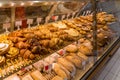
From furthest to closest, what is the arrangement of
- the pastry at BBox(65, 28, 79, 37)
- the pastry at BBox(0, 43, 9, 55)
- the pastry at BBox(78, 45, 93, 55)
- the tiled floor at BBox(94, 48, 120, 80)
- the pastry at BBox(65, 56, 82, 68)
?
the tiled floor at BBox(94, 48, 120, 80), the pastry at BBox(78, 45, 93, 55), the pastry at BBox(65, 28, 79, 37), the pastry at BBox(65, 56, 82, 68), the pastry at BBox(0, 43, 9, 55)

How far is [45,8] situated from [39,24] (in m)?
0.20

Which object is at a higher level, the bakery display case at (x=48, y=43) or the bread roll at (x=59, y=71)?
the bakery display case at (x=48, y=43)

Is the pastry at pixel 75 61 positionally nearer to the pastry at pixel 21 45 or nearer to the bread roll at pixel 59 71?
the bread roll at pixel 59 71

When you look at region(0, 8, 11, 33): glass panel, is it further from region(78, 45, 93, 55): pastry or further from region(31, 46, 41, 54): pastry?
region(78, 45, 93, 55): pastry

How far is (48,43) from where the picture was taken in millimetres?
1702

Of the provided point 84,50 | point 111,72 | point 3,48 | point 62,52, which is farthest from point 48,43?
point 111,72

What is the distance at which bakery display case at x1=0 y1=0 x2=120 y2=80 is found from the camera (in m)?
1.41

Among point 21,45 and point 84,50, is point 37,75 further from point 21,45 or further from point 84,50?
point 84,50

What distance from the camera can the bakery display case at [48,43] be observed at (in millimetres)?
1405

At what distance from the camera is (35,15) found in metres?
1.82

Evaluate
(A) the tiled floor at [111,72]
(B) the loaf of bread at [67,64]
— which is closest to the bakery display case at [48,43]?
(B) the loaf of bread at [67,64]

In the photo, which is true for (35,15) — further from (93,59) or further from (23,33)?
(93,59)

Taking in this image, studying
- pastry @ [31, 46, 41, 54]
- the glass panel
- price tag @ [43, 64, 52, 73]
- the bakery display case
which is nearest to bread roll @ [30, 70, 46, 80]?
the bakery display case

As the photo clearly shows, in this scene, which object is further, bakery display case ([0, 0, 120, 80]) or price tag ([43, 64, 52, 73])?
price tag ([43, 64, 52, 73])
